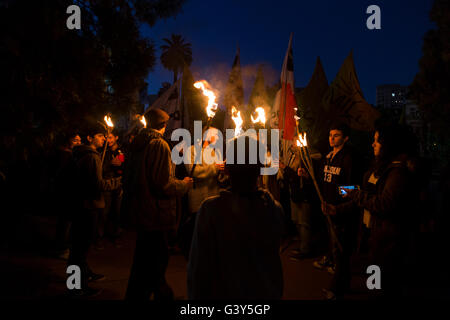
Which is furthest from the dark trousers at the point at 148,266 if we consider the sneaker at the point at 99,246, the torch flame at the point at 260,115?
the sneaker at the point at 99,246

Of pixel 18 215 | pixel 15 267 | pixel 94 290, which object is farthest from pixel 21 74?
pixel 18 215

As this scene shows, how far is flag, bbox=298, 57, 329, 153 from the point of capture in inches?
289

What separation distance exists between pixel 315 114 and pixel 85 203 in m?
6.71

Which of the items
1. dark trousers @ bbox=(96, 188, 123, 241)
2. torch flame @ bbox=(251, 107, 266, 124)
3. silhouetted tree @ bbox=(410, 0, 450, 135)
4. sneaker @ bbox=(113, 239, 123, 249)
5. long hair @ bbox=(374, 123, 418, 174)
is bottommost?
sneaker @ bbox=(113, 239, 123, 249)

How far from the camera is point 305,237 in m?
6.09

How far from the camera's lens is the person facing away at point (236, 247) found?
6.33 ft

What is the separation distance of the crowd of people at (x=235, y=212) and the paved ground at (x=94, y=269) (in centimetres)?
28

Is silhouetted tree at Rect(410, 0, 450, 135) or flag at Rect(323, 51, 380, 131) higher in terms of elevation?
silhouetted tree at Rect(410, 0, 450, 135)

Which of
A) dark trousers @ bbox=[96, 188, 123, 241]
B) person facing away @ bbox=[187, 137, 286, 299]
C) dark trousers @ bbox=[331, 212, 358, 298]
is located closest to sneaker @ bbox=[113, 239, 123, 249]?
dark trousers @ bbox=[96, 188, 123, 241]

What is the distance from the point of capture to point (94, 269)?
5.11 meters

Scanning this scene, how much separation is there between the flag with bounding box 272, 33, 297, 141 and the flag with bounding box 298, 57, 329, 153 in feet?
3.05

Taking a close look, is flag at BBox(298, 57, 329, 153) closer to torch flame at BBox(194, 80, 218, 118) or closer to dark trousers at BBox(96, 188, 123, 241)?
torch flame at BBox(194, 80, 218, 118)

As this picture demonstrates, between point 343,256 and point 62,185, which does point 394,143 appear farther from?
point 62,185

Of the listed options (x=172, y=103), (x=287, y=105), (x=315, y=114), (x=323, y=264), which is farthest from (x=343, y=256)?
(x=172, y=103)
